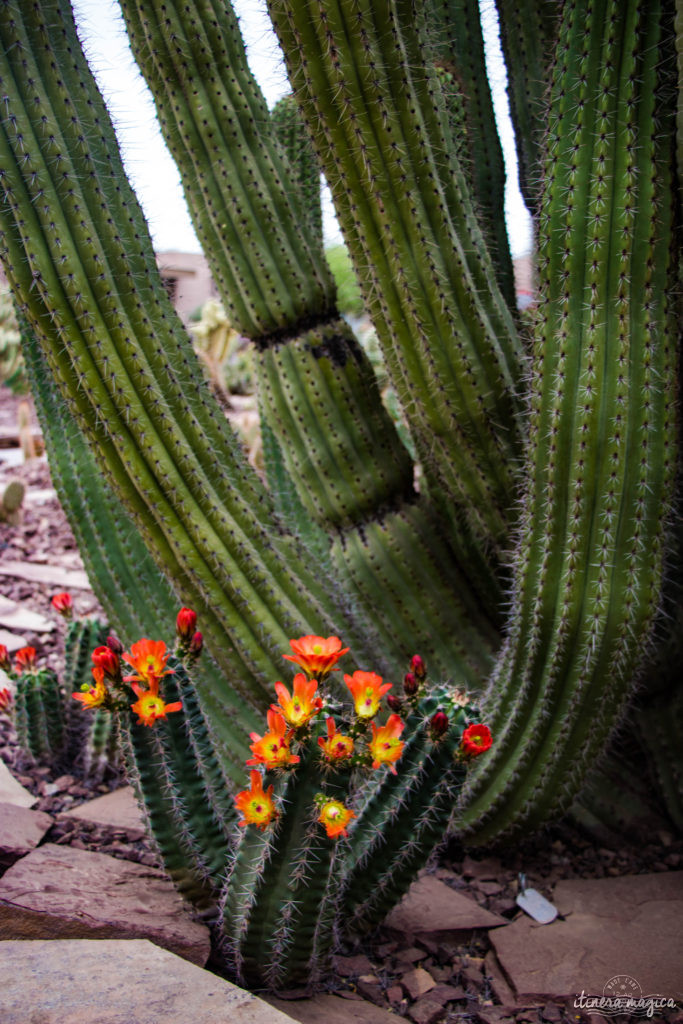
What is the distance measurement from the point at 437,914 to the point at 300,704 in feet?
3.27

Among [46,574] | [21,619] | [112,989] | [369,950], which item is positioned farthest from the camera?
[46,574]

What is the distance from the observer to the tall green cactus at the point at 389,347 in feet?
6.70

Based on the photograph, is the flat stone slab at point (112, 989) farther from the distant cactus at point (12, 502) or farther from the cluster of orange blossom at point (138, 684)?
the distant cactus at point (12, 502)

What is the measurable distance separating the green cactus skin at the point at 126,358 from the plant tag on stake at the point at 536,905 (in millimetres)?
962

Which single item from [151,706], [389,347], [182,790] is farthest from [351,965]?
[389,347]

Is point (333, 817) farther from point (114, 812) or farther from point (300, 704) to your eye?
point (114, 812)

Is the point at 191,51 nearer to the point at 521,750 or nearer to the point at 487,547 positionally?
the point at 487,547

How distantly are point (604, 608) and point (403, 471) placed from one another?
3.25ft

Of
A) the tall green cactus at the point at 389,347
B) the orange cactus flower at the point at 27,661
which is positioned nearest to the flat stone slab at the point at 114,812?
the tall green cactus at the point at 389,347

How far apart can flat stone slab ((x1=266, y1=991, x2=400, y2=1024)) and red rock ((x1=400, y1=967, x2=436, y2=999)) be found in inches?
4.8

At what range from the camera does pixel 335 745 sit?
1536 millimetres

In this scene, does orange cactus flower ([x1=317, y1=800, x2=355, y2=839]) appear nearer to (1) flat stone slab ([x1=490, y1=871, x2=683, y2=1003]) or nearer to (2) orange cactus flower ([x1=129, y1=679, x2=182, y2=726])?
(2) orange cactus flower ([x1=129, y1=679, x2=182, y2=726])

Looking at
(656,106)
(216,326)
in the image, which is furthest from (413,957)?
(216,326)

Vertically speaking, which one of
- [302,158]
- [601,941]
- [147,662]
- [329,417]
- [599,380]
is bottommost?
[601,941]
